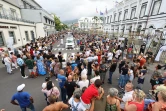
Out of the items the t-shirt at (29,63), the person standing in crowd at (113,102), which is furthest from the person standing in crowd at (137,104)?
the t-shirt at (29,63)

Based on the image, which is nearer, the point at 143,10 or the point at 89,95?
the point at 89,95

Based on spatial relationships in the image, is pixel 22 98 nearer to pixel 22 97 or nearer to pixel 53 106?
pixel 22 97

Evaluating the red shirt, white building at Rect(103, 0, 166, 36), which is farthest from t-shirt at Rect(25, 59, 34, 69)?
white building at Rect(103, 0, 166, 36)

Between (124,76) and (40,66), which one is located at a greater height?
(124,76)

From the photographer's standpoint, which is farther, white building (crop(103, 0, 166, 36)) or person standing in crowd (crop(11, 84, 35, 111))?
white building (crop(103, 0, 166, 36))

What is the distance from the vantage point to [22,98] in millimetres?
3240

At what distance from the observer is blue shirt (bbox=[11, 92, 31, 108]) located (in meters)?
3.19

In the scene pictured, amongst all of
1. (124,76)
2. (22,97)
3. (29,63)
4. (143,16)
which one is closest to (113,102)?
(22,97)

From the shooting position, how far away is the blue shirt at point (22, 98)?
3.19m

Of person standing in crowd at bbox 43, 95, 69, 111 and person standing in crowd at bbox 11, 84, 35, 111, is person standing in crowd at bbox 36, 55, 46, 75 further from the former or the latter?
person standing in crowd at bbox 43, 95, 69, 111

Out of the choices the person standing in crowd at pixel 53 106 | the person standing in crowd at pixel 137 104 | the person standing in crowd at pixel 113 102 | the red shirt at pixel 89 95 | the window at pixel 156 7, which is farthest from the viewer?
the window at pixel 156 7

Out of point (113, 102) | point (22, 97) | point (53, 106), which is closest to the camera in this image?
point (53, 106)

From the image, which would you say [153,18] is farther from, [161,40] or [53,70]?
[53,70]

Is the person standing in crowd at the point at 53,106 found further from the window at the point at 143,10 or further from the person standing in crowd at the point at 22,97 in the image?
the window at the point at 143,10
